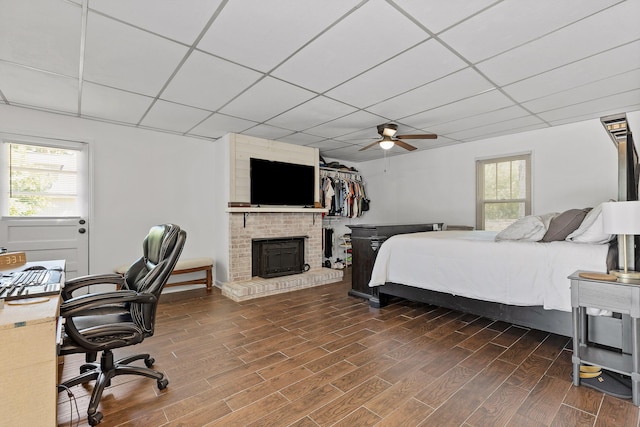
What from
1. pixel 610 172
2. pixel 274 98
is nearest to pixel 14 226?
pixel 274 98

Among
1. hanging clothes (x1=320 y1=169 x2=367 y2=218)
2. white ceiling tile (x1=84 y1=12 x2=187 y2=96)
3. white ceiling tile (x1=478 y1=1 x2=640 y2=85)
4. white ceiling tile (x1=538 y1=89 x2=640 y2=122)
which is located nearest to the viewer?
white ceiling tile (x1=478 y1=1 x2=640 y2=85)

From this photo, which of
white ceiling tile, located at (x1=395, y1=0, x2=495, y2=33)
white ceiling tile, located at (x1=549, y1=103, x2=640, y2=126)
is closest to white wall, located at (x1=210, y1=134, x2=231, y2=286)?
white ceiling tile, located at (x1=395, y1=0, x2=495, y2=33)

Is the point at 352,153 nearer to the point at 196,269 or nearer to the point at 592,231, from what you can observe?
the point at 196,269

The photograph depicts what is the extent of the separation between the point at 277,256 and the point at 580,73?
4.39m

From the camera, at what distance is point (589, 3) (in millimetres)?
1819

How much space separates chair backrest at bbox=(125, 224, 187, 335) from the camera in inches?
75.0

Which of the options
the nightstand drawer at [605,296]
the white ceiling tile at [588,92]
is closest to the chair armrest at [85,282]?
the nightstand drawer at [605,296]

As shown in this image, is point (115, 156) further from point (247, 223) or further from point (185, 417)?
point (185, 417)

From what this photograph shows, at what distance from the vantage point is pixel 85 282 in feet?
7.04

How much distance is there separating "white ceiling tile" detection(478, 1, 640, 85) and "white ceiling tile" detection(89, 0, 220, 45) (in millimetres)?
2261

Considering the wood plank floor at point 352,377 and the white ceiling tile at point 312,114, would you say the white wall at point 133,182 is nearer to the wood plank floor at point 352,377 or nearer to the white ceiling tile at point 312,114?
the wood plank floor at point 352,377

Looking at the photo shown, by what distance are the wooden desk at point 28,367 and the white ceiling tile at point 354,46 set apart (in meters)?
2.29

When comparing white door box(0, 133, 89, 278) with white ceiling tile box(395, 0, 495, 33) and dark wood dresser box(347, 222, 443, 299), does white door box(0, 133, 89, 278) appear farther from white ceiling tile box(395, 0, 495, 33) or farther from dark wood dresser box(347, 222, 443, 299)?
white ceiling tile box(395, 0, 495, 33)

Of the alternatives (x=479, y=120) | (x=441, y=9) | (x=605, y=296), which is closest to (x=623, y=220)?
(x=605, y=296)
